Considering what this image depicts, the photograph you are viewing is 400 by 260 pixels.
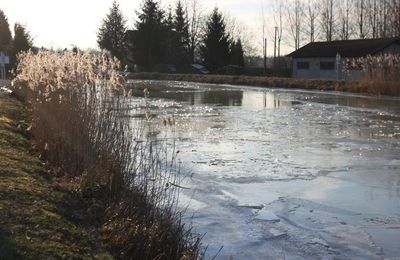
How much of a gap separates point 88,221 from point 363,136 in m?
10.3

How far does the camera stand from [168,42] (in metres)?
78.2

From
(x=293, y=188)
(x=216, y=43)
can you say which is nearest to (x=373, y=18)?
(x=216, y=43)

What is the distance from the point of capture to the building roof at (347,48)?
165 feet

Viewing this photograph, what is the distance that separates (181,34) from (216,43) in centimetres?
991

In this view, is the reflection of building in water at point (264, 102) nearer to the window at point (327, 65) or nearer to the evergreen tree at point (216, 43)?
the window at point (327, 65)

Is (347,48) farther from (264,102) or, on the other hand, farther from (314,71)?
(264,102)

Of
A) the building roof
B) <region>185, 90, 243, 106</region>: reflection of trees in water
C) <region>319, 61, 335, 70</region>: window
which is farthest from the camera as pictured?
<region>319, 61, 335, 70</region>: window

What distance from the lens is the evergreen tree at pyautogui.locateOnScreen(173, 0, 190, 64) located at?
7888 cm

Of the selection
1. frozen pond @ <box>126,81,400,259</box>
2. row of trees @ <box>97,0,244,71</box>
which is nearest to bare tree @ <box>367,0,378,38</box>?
row of trees @ <box>97,0,244,71</box>

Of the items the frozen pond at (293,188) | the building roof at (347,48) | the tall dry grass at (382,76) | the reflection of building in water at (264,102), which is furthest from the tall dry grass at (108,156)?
the building roof at (347,48)

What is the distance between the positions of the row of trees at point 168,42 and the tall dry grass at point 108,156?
6349 cm

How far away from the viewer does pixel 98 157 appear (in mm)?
8117

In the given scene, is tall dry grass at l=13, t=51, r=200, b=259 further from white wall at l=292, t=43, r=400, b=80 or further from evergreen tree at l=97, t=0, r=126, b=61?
evergreen tree at l=97, t=0, r=126, b=61

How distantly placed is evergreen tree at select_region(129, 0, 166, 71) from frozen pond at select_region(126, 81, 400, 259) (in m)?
59.2
